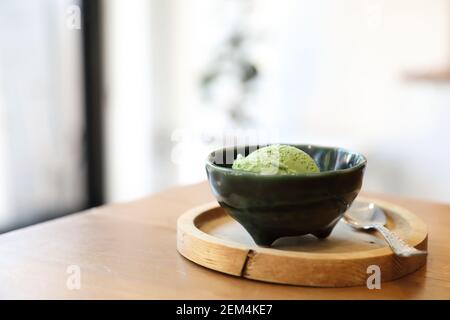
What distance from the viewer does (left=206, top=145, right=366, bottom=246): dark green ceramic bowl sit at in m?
0.70

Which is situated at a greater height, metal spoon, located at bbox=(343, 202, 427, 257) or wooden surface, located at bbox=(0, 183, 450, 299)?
metal spoon, located at bbox=(343, 202, 427, 257)

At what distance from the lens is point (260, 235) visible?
75cm

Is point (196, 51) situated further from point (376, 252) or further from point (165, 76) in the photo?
point (376, 252)

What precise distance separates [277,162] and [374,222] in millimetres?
232

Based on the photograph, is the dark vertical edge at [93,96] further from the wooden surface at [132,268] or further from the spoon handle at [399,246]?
the spoon handle at [399,246]

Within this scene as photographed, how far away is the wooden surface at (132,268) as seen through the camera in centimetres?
65

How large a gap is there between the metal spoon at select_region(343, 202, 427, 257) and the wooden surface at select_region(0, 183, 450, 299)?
0.04 meters

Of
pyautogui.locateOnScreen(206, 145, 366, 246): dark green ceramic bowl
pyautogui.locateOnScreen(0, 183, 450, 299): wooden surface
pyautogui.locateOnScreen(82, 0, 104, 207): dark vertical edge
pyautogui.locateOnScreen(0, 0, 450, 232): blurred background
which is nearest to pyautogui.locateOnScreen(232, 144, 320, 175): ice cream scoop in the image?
pyautogui.locateOnScreen(206, 145, 366, 246): dark green ceramic bowl

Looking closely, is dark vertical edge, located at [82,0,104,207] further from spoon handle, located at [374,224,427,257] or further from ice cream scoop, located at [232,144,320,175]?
spoon handle, located at [374,224,427,257]

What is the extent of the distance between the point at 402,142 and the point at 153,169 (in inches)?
49.1

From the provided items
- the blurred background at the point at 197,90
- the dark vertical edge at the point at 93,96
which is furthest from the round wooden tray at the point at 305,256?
the dark vertical edge at the point at 93,96

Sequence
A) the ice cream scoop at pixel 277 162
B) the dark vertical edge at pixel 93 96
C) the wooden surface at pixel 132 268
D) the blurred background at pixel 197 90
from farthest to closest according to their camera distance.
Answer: the dark vertical edge at pixel 93 96, the blurred background at pixel 197 90, the ice cream scoop at pixel 277 162, the wooden surface at pixel 132 268

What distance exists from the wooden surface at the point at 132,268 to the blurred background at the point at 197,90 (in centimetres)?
135
